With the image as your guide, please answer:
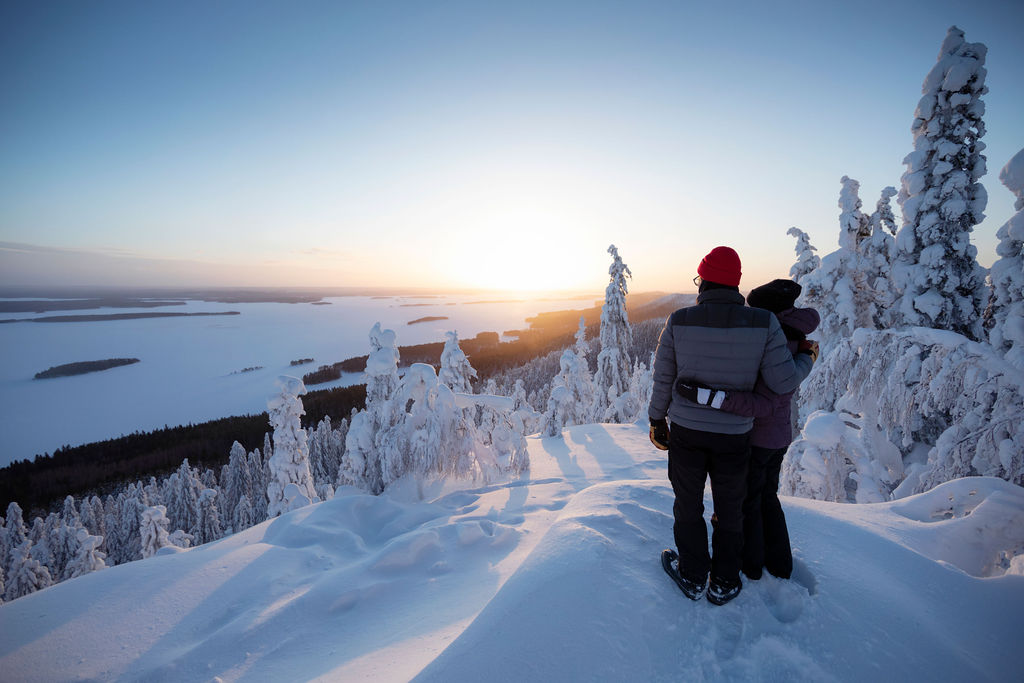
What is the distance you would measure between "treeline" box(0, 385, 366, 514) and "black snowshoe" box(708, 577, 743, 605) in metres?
52.8

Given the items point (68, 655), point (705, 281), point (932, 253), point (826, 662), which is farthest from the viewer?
point (932, 253)

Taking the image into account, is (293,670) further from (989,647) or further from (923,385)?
(923,385)

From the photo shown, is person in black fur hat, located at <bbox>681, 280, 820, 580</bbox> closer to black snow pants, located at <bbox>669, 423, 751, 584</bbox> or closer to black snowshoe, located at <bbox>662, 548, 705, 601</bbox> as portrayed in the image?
black snow pants, located at <bbox>669, 423, 751, 584</bbox>

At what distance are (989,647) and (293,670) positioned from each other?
4.81 metres

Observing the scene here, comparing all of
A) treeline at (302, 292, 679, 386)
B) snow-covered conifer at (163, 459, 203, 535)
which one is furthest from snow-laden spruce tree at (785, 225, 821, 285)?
treeline at (302, 292, 679, 386)

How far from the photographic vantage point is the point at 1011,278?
6031 mm

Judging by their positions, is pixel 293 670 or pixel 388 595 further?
pixel 388 595

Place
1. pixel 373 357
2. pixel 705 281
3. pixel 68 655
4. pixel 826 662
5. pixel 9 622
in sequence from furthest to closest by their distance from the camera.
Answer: pixel 373 357, pixel 9 622, pixel 68 655, pixel 705 281, pixel 826 662

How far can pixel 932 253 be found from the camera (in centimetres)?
868

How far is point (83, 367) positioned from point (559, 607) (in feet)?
592

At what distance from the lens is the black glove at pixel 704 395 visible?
8.67 ft

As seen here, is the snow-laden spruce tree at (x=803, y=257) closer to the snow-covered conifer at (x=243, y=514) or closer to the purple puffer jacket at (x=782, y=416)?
the purple puffer jacket at (x=782, y=416)

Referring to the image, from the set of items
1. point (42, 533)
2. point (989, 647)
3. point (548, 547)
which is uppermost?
point (548, 547)

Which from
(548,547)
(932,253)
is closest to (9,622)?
(548,547)
